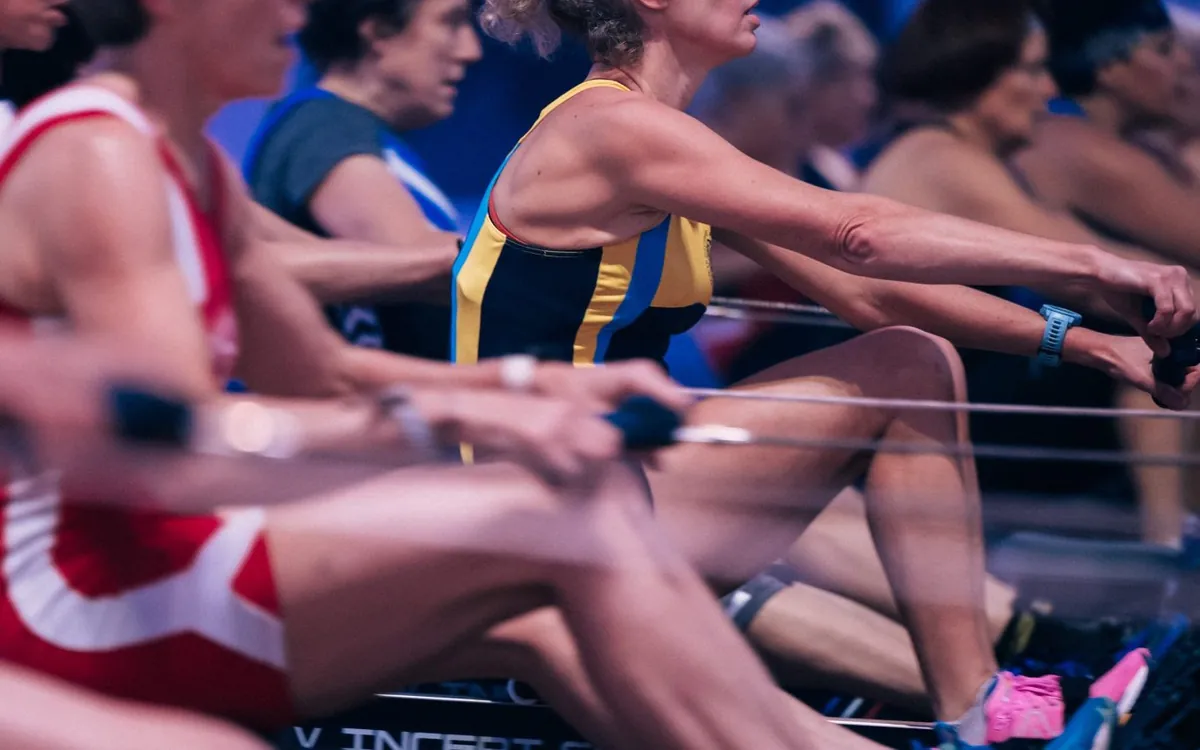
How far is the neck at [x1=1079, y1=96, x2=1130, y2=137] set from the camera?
2809 millimetres

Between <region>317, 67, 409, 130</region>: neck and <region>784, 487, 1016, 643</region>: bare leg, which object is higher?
<region>317, 67, 409, 130</region>: neck

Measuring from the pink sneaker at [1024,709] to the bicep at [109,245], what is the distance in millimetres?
831

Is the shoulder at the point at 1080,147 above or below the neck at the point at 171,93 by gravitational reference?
below

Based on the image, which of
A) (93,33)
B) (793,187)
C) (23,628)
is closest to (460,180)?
(793,187)

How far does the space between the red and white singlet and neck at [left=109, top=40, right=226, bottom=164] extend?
0.17 ft

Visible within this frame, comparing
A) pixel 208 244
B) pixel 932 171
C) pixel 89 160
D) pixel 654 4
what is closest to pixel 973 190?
pixel 932 171

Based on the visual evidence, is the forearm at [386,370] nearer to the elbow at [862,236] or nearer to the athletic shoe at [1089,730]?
the elbow at [862,236]

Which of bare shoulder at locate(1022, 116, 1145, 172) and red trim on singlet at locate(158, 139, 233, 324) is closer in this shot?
red trim on singlet at locate(158, 139, 233, 324)

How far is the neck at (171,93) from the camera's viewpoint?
112 cm

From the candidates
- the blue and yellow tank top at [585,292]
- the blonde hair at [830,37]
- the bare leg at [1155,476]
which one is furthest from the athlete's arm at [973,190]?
the blue and yellow tank top at [585,292]

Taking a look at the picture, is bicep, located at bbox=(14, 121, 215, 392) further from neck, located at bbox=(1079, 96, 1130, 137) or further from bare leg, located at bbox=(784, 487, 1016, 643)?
neck, located at bbox=(1079, 96, 1130, 137)

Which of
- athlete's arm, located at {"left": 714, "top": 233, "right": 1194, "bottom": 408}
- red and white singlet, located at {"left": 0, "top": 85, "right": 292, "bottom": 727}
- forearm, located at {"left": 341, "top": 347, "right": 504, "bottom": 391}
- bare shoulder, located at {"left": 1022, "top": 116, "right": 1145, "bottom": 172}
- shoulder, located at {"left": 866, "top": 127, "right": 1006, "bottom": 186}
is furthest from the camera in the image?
bare shoulder, located at {"left": 1022, "top": 116, "right": 1145, "bottom": 172}

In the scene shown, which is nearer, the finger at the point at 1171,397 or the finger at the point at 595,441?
the finger at the point at 595,441

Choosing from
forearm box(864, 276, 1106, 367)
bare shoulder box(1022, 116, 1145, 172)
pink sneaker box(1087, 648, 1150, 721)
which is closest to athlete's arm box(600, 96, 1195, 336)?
forearm box(864, 276, 1106, 367)
